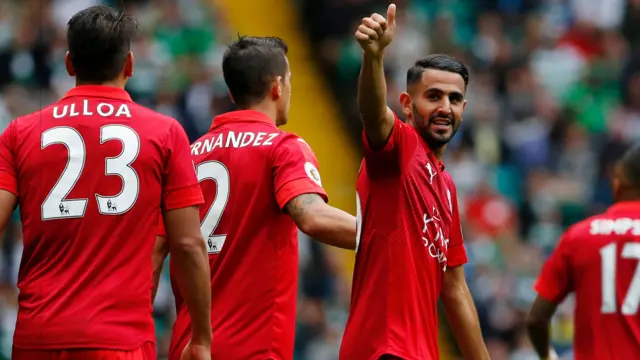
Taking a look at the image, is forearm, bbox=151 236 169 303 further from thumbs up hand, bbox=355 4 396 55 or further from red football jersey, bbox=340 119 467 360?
thumbs up hand, bbox=355 4 396 55

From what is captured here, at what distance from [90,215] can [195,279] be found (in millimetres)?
491

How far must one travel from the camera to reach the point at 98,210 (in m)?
5.34

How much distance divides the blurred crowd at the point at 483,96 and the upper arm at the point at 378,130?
21.3 ft

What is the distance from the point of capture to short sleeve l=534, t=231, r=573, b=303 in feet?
22.2

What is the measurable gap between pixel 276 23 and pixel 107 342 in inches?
463

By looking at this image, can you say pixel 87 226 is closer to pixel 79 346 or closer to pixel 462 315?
pixel 79 346

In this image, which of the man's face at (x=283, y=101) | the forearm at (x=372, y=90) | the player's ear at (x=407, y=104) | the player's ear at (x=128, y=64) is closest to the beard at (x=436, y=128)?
the player's ear at (x=407, y=104)

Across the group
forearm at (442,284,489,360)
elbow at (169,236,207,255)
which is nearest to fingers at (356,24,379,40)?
elbow at (169,236,207,255)

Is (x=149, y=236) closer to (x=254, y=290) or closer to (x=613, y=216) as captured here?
(x=254, y=290)

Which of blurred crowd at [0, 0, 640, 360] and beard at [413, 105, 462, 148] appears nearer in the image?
beard at [413, 105, 462, 148]

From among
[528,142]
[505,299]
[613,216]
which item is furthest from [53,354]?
[528,142]

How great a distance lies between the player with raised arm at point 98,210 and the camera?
17.4ft

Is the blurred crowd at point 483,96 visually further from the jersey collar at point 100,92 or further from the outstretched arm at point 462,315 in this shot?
the jersey collar at point 100,92

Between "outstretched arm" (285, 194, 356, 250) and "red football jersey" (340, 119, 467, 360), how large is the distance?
66mm
